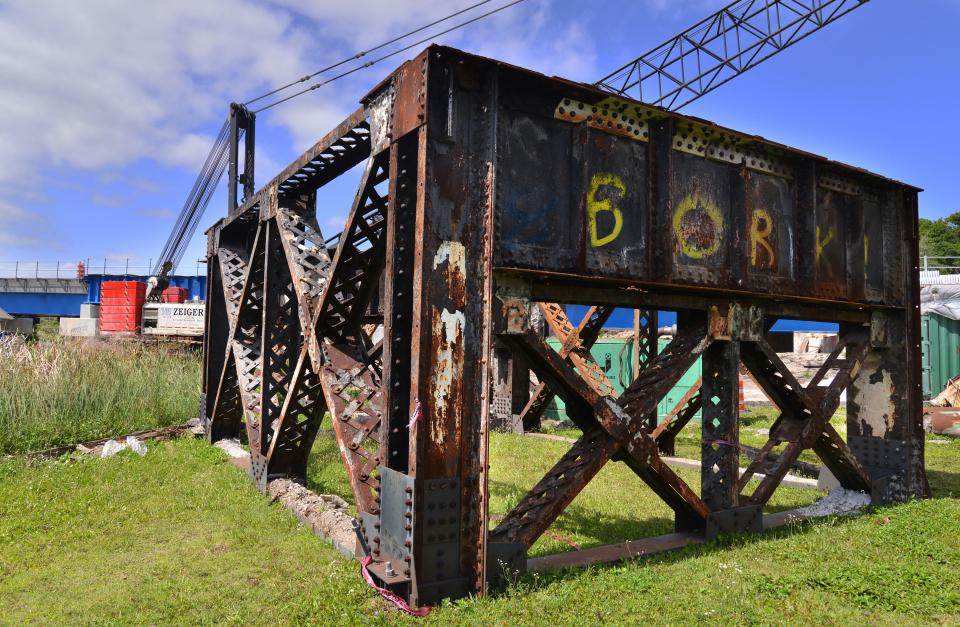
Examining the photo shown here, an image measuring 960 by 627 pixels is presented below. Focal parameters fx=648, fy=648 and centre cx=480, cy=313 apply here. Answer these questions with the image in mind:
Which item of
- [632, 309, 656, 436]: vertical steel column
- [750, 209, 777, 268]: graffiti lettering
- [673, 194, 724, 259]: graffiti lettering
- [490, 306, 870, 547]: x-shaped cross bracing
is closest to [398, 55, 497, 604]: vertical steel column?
[490, 306, 870, 547]: x-shaped cross bracing

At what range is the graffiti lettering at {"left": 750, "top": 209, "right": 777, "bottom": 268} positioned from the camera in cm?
655

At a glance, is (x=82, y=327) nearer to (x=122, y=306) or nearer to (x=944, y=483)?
(x=122, y=306)

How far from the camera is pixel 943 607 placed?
Result: 4707 mm

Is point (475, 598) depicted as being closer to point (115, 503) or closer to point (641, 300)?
point (641, 300)

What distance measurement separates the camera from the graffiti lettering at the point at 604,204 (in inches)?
214

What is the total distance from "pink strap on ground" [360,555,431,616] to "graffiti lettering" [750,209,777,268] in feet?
14.9

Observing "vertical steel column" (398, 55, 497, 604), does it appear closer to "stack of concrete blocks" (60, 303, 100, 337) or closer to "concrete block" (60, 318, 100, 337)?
"concrete block" (60, 318, 100, 337)

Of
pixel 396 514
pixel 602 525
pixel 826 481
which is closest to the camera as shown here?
pixel 396 514

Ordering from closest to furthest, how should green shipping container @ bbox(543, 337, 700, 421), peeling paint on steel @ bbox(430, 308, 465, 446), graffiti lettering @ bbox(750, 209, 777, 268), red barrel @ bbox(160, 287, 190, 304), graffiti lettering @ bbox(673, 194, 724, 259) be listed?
peeling paint on steel @ bbox(430, 308, 465, 446) < graffiti lettering @ bbox(673, 194, 724, 259) < graffiti lettering @ bbox(750, 209, 777, 268) < green shipping container @ bbox(543, 337, 700, 421) < red barrel @ bbox(160, 287, 190, 304)

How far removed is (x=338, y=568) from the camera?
5203 millimetres

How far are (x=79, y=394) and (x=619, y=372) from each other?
43.9 ft

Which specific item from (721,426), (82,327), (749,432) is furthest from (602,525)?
(82,327)

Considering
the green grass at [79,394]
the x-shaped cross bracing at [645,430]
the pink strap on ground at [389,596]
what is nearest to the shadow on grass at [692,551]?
the x-shaped cross bracing at [645,430]

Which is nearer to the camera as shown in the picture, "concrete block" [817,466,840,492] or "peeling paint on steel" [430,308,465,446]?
"peeling paint on steel" [430,308,465,446]
